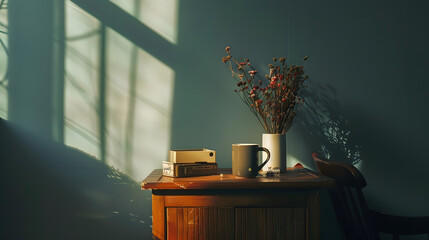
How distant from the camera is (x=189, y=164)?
177 cm

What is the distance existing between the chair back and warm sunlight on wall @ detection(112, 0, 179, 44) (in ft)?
4.02

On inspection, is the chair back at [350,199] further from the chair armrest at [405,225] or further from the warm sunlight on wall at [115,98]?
the warm sunlight on wall at [115,98]

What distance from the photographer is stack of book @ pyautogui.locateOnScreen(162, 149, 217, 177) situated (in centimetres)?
175

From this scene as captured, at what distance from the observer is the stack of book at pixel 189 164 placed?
5.73 feet

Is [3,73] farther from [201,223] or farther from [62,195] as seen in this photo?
[201,223]

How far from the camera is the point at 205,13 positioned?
7.26 ft

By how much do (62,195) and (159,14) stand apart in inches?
52.6

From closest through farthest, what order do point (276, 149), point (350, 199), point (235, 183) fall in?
point (235, 183) → point (350, 199) → point (276, 149)

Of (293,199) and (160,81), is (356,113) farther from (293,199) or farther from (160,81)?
(160,81)

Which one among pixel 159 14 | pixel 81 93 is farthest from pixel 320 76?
pixel 81 93

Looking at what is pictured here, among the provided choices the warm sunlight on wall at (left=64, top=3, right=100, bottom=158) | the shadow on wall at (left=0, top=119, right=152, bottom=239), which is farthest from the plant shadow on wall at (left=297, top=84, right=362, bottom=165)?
the warm sunlight on wall at (left=64, top=3, right=100, bottom=158)

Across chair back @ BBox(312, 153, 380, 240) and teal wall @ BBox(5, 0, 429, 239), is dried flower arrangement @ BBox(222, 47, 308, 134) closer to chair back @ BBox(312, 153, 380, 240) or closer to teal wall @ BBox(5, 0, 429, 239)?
teal wall @ BBox(5, 0, 429, 239)

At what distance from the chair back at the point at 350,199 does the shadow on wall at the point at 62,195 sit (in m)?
1.15

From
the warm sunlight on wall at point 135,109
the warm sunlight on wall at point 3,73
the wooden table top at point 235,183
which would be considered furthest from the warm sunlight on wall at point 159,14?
the wooden table top at point 235,183
